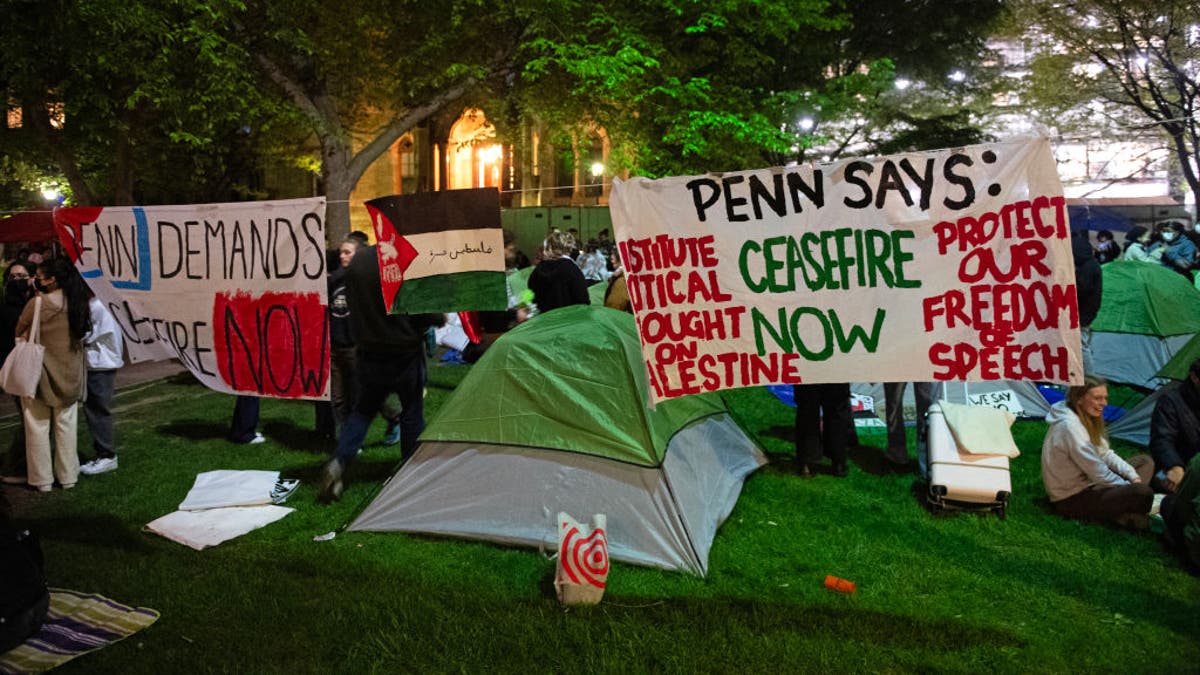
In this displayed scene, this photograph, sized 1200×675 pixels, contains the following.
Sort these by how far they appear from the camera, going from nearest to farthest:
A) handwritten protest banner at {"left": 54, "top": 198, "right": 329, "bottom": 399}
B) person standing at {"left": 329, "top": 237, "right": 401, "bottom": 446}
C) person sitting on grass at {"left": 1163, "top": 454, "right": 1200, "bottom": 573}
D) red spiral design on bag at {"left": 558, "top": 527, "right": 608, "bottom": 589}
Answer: red spiral design on bag at {"left": 558, "top": 527, "right": 608, "bottom": 589}
person sitting on grass at {"left": 1163, "top": 454, "right": 1200, "bottom": 573}
handwritten protest banner at {"left": 54, "top": 198, "right": 329, "bottom": 399}
person standing at {"left": 329, "top": 237, "right": 401, "bottom": 446}

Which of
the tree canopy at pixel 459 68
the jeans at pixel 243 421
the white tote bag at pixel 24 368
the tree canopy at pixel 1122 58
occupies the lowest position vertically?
the jeans at pixel 243 421

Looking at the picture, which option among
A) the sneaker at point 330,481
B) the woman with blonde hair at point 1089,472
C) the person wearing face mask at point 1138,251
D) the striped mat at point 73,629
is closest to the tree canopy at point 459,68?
the person wearing face mask at point 1138,251

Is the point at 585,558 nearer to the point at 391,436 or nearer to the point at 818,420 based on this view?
the point at 818,420

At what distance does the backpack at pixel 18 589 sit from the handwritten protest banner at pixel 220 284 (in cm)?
157

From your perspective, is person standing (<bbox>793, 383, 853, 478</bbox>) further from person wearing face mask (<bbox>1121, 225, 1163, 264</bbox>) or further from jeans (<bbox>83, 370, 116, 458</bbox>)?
person wearing face mask (<bbox>1121, 225, 1163, 264</bbox>)

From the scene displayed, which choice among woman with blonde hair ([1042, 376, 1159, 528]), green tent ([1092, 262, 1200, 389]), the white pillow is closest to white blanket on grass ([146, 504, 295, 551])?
the white pillow

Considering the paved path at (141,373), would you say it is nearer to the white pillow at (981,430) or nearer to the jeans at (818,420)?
the jeans at (818,420)

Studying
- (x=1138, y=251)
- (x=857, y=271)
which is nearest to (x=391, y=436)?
(x=857, y=271)

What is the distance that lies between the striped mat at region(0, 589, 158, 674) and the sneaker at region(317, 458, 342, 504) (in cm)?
169

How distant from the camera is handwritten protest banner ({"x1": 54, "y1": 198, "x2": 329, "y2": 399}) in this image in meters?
5.12

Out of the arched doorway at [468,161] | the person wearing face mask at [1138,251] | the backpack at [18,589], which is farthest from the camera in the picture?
the arched doorway at [468,161]

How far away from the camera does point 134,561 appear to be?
16.5ft

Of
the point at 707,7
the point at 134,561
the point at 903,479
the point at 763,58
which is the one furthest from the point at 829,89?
the point at 134,561

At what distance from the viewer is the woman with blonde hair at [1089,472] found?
216 inches
